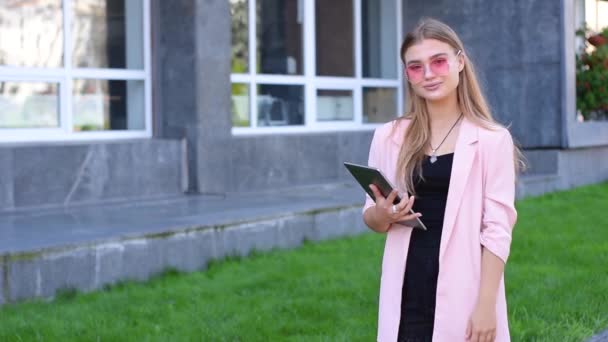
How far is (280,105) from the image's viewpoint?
1182 centimetres

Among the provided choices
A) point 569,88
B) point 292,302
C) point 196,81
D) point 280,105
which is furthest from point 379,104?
point 292,302

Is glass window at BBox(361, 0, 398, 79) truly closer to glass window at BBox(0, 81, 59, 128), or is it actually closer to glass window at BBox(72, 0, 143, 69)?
glass window at BBox(72, 0, 143, 69)

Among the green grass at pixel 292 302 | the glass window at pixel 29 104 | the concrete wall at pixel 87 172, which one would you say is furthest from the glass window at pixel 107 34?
the green grass at pixel 292 302

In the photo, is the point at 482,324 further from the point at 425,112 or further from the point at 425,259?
the point at 425,112

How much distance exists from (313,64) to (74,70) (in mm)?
3666

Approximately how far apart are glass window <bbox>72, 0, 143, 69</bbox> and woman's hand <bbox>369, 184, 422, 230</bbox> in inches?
280

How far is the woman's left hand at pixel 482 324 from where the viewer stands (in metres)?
2.89

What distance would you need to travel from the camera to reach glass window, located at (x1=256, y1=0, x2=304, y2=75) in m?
11.5

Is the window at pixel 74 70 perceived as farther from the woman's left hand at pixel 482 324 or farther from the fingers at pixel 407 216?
the woman's left hand at pixel 482 324

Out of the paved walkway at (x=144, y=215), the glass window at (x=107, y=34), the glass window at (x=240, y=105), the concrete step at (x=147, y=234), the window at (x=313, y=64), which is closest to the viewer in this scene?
the concrete step at (x=147, y=234)

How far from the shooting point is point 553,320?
17.6ft

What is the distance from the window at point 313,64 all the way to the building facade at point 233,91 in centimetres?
2

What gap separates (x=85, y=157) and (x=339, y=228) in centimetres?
246

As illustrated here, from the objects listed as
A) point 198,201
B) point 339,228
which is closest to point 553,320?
point 339,228
